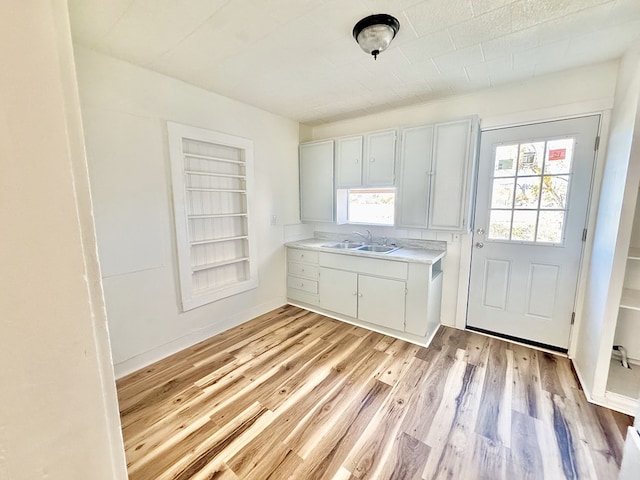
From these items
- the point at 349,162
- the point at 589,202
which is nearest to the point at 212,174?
the point at 349,162

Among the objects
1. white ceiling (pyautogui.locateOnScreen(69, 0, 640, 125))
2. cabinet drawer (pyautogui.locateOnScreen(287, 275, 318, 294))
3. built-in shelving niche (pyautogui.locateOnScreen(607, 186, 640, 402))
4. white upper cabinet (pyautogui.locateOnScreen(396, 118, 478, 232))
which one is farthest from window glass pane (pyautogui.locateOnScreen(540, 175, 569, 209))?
cabinet drawer (pyautogui.locateOnScreen(287, 275, 318, 294))

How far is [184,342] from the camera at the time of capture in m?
2.62

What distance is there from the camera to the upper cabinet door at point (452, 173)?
2541mm

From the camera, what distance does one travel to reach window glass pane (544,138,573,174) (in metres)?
2.33

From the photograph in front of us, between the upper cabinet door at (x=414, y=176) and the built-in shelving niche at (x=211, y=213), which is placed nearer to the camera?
the built-in shelving niche at (x=211, y=213)

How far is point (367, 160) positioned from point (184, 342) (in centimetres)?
271

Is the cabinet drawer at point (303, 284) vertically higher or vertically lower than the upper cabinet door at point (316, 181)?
lower

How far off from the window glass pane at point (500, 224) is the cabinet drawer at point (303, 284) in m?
2.02

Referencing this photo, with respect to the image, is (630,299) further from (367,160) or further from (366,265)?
(367,160)

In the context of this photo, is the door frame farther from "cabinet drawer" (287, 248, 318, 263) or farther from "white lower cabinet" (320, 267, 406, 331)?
"cabinet drawer" (287, 248, 318, 263)

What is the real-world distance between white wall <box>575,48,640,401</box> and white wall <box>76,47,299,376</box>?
3140 millimetres

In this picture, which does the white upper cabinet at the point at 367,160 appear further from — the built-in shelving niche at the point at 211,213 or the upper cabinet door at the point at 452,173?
the built-in shelving niche at the point at 211,213

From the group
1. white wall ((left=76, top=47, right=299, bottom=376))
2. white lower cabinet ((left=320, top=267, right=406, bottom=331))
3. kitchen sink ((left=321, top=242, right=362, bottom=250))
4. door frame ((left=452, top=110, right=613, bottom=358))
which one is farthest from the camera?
kitchen sink ((left=321, top=242, right=362, bottom=250))

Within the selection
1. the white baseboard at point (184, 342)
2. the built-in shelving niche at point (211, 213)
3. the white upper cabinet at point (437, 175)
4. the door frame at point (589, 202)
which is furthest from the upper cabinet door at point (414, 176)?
→ the white baseboard at point (184, 342)
